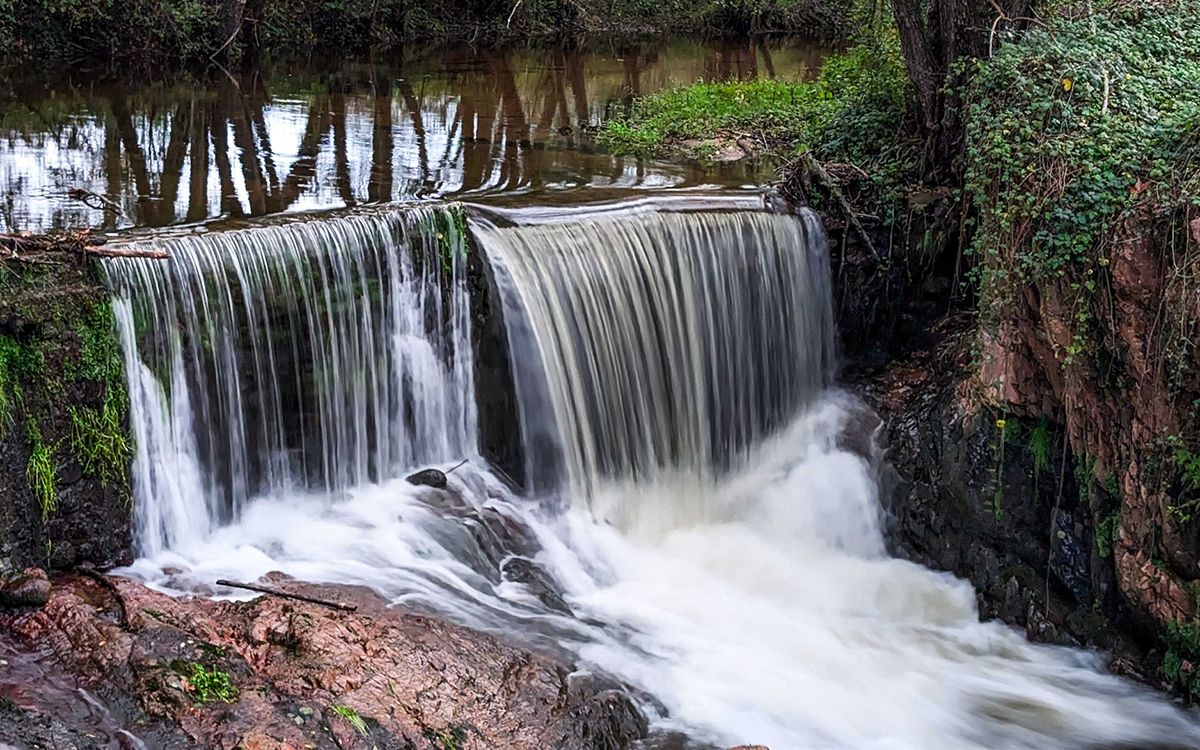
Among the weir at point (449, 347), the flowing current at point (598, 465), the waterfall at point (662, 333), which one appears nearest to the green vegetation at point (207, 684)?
the flowing current at point (598, 465)

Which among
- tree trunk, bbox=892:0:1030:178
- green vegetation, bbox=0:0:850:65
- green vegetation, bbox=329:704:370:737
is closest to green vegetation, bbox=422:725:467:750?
green vegetation, bbox=329:704:370:737

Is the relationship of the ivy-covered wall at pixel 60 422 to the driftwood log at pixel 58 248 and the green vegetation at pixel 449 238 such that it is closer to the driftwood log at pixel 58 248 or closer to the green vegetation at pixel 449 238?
the driftwood log at pixel 58 248

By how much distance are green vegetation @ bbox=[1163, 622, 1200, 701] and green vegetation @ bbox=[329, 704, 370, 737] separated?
188 inches

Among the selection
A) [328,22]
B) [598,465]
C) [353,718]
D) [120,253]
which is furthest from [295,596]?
[328,22]

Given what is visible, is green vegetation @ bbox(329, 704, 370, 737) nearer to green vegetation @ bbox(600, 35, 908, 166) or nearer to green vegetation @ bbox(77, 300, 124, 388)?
green vegetation @ bbox(77, 300, 124, 388)

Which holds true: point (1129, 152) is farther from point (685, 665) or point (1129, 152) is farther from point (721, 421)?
point (685, 665)

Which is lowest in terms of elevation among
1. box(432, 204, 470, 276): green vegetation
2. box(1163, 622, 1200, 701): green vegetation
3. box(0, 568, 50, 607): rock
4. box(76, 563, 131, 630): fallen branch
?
box(1163, 622, 1200, 701): green vegetation

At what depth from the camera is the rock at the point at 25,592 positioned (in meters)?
6.12

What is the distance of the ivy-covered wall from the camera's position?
6.77 metres

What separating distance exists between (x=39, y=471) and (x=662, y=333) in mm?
4510

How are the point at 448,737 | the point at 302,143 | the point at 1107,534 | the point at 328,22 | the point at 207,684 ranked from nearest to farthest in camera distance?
the point at 207,684, the point at 448,737, the point at 1107,534, the point at 302,143, the point at 328,22

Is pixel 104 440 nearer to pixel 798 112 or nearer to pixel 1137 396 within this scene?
pixel 1137 396

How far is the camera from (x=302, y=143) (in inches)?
486

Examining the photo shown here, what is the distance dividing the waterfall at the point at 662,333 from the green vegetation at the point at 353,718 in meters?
3.27
